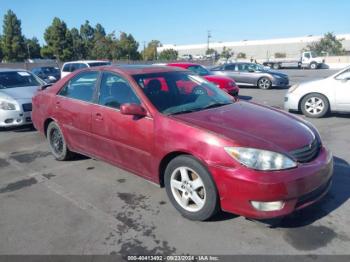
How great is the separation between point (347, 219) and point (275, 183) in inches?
43.6

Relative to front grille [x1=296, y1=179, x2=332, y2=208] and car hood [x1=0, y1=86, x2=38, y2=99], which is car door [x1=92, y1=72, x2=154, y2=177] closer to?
front grille [x1=296, y1=179, x2=332, y2=208]

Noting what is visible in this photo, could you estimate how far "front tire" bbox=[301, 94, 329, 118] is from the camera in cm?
880

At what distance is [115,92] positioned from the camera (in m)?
4.48

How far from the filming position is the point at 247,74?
1753cm

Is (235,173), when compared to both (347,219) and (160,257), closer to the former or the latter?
(160,257)

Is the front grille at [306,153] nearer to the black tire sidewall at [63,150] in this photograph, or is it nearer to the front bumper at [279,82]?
the black tire sidewall at [63,150]

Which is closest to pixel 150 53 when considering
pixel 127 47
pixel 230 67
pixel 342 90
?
pixel 127 47

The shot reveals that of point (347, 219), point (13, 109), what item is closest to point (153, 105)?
point (347, 219)

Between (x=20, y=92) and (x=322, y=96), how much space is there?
746 centimetres

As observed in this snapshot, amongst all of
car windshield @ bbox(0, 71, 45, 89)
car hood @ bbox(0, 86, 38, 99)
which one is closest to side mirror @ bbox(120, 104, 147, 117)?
car hood @ bbox(0, 86, 38, 99)

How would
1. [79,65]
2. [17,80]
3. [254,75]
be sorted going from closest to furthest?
1. [17,80]
2. [79,65]
3. [254,75]

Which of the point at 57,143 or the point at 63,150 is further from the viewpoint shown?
the point at 57,143

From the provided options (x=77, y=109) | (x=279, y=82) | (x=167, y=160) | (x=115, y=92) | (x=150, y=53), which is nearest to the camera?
(x=167, y=160)

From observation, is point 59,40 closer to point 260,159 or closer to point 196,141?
point 196,141
